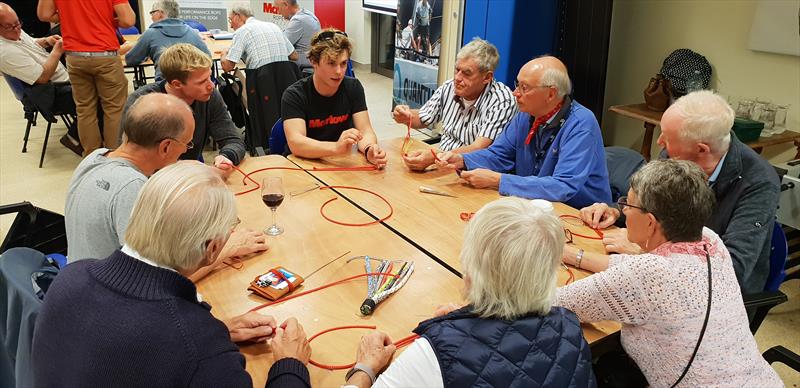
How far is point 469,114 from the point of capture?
327 centimetres

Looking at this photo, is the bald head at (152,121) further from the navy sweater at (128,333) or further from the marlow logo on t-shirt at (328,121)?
the marlow logo on t-shirt at (328,121)

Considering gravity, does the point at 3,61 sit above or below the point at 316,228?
above

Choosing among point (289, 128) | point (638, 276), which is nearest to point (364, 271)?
point (638, 276)

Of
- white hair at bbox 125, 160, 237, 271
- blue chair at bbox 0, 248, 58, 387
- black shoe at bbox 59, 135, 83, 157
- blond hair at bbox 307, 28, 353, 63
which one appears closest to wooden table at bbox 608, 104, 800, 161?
blond hair at bbox 307, 28, 353, 63

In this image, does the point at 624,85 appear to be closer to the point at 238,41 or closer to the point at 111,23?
the point at 238,41

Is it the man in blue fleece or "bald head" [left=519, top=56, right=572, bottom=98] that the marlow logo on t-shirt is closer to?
"bald head" [left=519, top=56, right=572, bottom=98]

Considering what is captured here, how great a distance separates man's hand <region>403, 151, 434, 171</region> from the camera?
8.85 ft

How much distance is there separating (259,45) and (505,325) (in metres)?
3.92

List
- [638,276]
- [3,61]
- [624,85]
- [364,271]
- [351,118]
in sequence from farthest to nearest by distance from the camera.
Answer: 1. [624,85]
2. [3,61]
3. [351,118]
4. [364,271]
5. [638,276]

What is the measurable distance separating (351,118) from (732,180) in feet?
6.25

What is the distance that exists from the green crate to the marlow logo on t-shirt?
272 cm

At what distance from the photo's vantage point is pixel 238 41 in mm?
4723

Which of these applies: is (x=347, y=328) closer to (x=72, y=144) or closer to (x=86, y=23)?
(x=86, y=23)

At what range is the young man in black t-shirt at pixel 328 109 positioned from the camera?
9.23 ft
